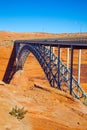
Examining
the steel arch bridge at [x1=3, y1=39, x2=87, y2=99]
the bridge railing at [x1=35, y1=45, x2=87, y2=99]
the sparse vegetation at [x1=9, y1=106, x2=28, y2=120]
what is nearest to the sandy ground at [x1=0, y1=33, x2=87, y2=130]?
the sparse vegetation at [x1=9, y1=106, x2=28, y2=120]

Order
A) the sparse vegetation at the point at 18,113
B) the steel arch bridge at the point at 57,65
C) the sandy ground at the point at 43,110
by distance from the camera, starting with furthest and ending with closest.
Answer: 1. the steel arch bridge at the point at 57,65
2. the sparse vegetation at the point at 18,113
3. the sandy ground at the point at 43,110

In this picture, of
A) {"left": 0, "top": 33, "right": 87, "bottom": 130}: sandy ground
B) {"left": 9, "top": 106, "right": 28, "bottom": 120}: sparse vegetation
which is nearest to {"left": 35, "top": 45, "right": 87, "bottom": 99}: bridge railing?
{"left": 0, "top": 33, "right": 87, "bottom": 130}: sandy ground

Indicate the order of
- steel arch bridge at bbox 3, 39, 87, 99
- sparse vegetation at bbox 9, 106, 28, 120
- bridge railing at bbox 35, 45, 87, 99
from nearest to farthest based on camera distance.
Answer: sparse vegetation at bbox 9, 106, 28, 120 < steel arch bridge at bbox 3, 39, 87, 99 < bridge railing at bbox 35, 45, 87, 99

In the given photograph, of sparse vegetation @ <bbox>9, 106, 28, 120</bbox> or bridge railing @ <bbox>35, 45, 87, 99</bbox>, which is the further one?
bridge railing @ <bbox>35, 45, 87, 99</bbox>

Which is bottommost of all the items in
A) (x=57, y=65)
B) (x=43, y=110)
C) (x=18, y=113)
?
(x=43, y=110)

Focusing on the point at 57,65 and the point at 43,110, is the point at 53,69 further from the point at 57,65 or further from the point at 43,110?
the point at 43,110

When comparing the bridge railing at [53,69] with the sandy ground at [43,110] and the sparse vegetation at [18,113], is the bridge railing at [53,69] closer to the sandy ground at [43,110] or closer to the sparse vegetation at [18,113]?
the sandy ground at [43,110]

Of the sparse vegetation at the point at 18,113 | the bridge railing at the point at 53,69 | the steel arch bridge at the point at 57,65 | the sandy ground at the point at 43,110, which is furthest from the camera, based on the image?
the bridge railing at the point at 53,69

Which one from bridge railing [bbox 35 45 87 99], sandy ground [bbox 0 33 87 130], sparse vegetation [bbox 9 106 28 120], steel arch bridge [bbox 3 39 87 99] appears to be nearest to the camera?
sandy ground [bbox 0 33 87 130]

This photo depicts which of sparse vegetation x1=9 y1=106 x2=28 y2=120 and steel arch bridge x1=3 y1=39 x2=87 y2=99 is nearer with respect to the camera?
sparse vegetation x1=9 y1=106 x2=28 y2=120

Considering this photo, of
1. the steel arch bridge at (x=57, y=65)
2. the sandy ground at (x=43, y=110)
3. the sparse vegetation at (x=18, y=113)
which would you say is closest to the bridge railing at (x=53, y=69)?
the steel arch bridge at (x=57, y=65)

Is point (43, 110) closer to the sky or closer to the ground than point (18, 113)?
closer to the ground

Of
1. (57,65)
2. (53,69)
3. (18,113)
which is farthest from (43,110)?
(53,69)

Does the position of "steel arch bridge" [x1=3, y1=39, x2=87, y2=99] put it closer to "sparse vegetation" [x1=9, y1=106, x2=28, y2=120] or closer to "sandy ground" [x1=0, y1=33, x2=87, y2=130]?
"sandy ground" [x1=0, y1=33, x2=87, y2=130]
